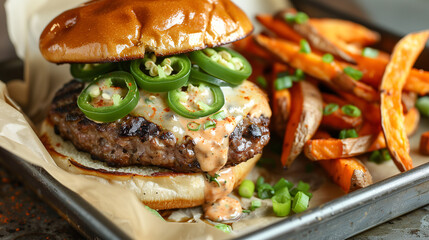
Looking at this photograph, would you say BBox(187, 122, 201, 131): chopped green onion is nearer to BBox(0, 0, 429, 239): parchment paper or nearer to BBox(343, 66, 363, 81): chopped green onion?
BBox(0, 0, 429, 239): parchment paper

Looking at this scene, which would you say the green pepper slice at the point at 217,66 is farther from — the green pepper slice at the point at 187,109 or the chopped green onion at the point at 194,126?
the chopped green onion at the point at 194,126

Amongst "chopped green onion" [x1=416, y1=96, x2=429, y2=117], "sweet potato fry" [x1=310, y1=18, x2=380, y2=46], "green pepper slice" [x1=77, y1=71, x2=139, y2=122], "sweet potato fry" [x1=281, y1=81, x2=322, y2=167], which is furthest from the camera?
"sweet potato fry" [x1=310, y1=18, x2=380, y2=46]

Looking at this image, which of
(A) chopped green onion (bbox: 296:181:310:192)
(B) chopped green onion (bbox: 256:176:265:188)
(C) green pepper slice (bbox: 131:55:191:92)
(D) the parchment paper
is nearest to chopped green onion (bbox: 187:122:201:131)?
(C) green pepper slice (bbox: 131:55:191:92)

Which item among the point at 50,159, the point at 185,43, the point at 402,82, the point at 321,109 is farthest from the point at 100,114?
the point at 402,82

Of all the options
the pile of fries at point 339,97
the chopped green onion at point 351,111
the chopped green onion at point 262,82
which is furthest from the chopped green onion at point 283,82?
the chopped green onion at point 351,111

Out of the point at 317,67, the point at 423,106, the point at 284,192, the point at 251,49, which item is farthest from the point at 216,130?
the point at 423,106

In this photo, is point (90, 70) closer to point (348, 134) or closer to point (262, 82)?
point (262, 82)
